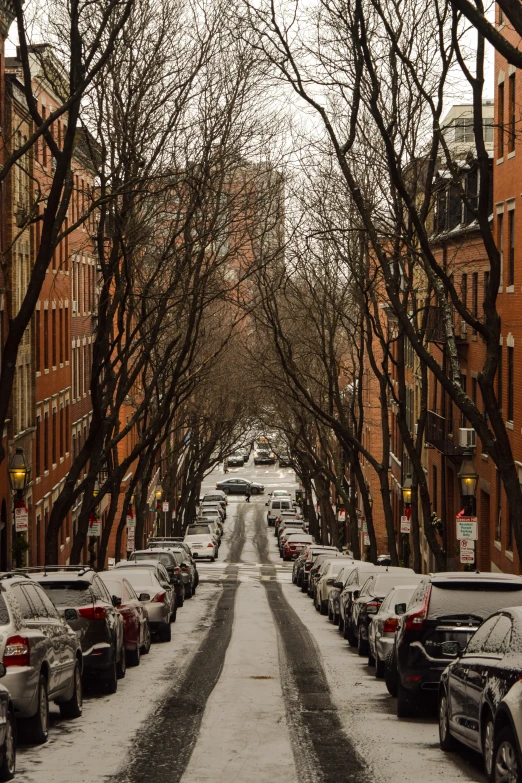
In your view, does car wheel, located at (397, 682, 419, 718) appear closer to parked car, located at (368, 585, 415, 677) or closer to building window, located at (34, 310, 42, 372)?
parked car, located at (368, 585, 415, 677)

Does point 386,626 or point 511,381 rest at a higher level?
point 511,381

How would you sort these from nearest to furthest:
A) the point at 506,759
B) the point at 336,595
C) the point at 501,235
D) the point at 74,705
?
the point at 506,759 → the point at 74,705 → the point at 336,595 → the point at 501,235

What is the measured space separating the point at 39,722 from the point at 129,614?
783cm

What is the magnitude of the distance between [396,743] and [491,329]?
7012 millimetres

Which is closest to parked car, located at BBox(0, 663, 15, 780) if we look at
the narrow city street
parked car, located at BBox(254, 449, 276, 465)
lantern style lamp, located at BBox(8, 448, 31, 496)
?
the narrow city street

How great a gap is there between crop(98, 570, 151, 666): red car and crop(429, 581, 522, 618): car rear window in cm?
677

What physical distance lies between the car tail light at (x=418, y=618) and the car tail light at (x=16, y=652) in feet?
14.4

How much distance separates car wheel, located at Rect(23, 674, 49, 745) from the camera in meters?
11.9

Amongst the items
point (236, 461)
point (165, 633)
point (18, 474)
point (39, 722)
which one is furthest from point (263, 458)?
point (39, 722)

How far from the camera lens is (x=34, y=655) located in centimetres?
1178

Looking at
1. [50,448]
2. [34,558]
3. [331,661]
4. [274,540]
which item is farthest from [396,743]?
[274,540]

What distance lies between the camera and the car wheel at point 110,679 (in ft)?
53.6

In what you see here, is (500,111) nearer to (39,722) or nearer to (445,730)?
(445,730)

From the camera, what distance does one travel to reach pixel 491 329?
17.6 m
